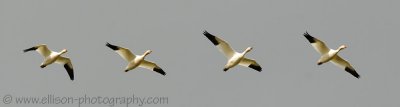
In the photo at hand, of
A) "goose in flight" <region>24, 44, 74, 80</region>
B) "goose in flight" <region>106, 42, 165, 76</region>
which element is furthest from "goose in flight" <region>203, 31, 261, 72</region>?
"goose in flight" <region>24, 44, 74, 80</region>

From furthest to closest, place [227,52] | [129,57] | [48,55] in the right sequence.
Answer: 1. [48,55]
2. [129,57]
3. [227,52]

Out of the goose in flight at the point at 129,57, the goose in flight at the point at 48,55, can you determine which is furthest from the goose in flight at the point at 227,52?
the goose in flight at the point at 48,55

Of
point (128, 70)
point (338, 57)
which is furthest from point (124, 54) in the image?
point (338, 57)

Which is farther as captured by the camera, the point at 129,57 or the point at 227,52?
the point at 129,57

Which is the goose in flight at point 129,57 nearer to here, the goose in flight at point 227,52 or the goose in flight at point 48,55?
the goose in flight at point 48,55

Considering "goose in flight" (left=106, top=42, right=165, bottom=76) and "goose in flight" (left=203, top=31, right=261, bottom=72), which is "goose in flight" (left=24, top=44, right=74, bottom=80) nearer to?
"goose in flight" (left=106, top=42, right=165, bottom=76)

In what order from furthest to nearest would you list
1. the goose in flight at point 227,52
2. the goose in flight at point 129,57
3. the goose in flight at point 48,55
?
the goose in flight at point 48,55, the goose in flight at point 129,57, the goose in flight at point 227,52

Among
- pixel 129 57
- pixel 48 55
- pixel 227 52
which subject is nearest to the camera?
pixel 227 52

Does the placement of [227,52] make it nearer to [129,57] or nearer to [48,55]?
[129,57]

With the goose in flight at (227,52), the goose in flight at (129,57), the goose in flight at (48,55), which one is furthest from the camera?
the goose in flight at (48,55)

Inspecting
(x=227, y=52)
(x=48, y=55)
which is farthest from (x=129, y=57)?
(x=227, y=52)

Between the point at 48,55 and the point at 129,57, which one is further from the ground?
the point at 48,55

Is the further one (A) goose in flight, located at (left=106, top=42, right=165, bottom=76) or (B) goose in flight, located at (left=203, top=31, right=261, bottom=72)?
(A) goose in flight, located at (left=106, top=42, right=165, bottom=76)

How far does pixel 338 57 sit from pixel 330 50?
1621 millimetres
